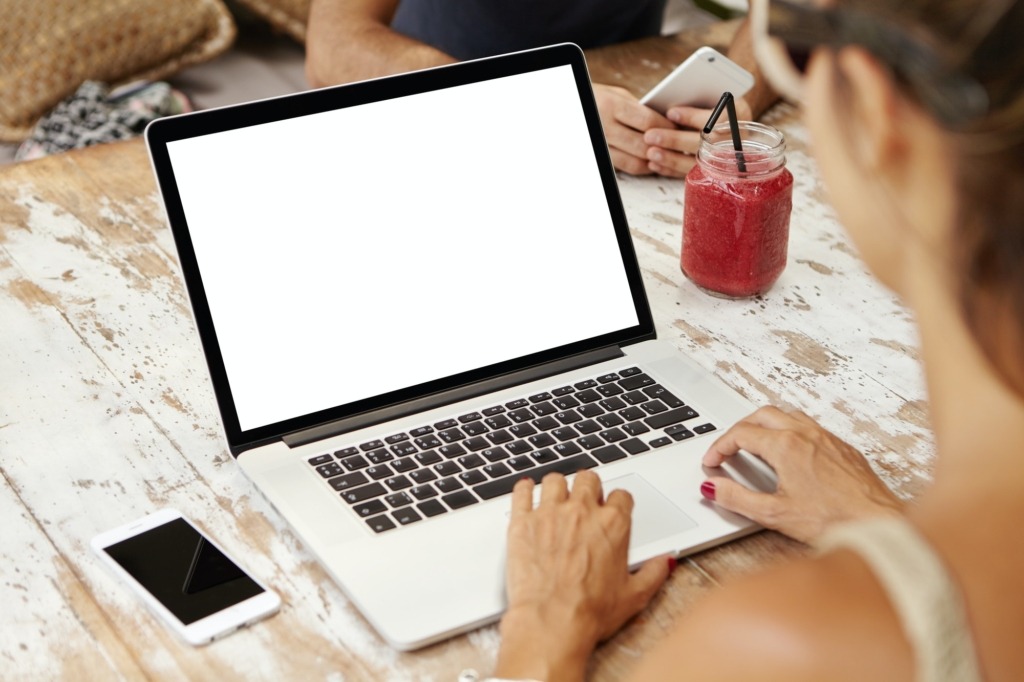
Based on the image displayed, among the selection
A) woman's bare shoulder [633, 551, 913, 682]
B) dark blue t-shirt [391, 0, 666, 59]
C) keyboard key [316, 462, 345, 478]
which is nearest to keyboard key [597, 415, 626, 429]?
keyboard key [316, 462, 345, 478]

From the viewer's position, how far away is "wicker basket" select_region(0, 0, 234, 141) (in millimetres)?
2068

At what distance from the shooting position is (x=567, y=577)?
2.38 feet

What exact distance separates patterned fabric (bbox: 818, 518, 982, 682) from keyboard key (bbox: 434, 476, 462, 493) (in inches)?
15.8

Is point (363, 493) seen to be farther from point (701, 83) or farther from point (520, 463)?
point (701, 83)

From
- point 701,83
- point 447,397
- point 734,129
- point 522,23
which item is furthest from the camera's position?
point 522,23

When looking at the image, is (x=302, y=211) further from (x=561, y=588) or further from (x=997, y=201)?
(x=997, y=201)

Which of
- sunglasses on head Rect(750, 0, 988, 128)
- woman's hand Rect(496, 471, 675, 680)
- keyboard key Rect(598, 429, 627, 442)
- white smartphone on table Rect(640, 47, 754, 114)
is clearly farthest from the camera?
white smartphone on table Rect(640, 47, 754, 114)

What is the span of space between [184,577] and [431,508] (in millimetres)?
172

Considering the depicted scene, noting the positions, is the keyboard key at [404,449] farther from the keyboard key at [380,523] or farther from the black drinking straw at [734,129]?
the black drinking straw at [734,129]

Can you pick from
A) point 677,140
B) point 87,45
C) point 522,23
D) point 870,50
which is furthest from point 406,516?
point 87,45

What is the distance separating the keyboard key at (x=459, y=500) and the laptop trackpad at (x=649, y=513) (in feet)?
0.33

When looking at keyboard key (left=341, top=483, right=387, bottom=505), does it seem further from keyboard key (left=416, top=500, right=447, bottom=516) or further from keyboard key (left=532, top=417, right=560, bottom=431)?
keyboard key (left=532, top=417, right=560, bottom=431)

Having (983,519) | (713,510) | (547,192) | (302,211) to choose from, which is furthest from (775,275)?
(983,519)

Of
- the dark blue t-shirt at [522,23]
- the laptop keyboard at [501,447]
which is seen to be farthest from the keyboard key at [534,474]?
the dark blue t-shirt at [522,23]
